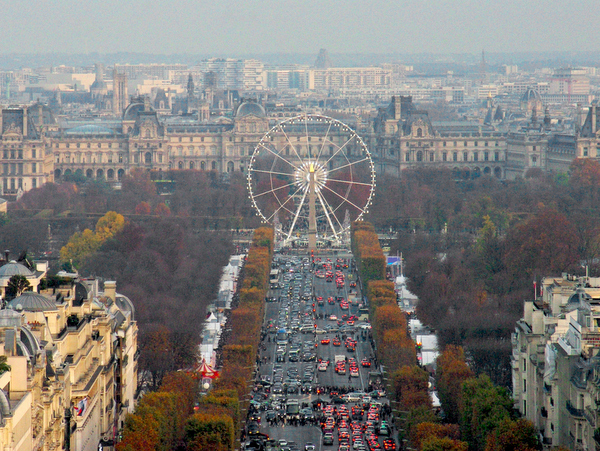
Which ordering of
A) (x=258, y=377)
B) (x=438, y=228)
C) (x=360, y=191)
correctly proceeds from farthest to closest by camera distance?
(x=360, y=191), (x=438, y=228), (x=258, y=377)

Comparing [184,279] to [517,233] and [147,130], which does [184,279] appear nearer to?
[517,233]

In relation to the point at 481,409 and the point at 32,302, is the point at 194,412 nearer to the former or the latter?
the point at 32,302

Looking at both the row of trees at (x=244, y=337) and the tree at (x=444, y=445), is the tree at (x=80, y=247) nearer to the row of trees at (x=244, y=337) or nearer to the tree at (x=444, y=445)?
the row of trees at (x=244, y=337)

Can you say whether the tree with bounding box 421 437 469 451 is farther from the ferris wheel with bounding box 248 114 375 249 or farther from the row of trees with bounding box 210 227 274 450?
the ferris wheel with bounding box 248 114 375 249

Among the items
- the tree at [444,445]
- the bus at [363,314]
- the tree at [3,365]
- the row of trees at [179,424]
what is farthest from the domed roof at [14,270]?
the bus at [363,314]

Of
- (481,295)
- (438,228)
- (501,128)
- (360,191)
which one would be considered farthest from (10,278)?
(501,128)

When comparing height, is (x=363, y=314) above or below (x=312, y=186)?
below

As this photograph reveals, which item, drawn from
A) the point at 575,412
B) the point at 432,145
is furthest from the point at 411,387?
the point at 432,145
